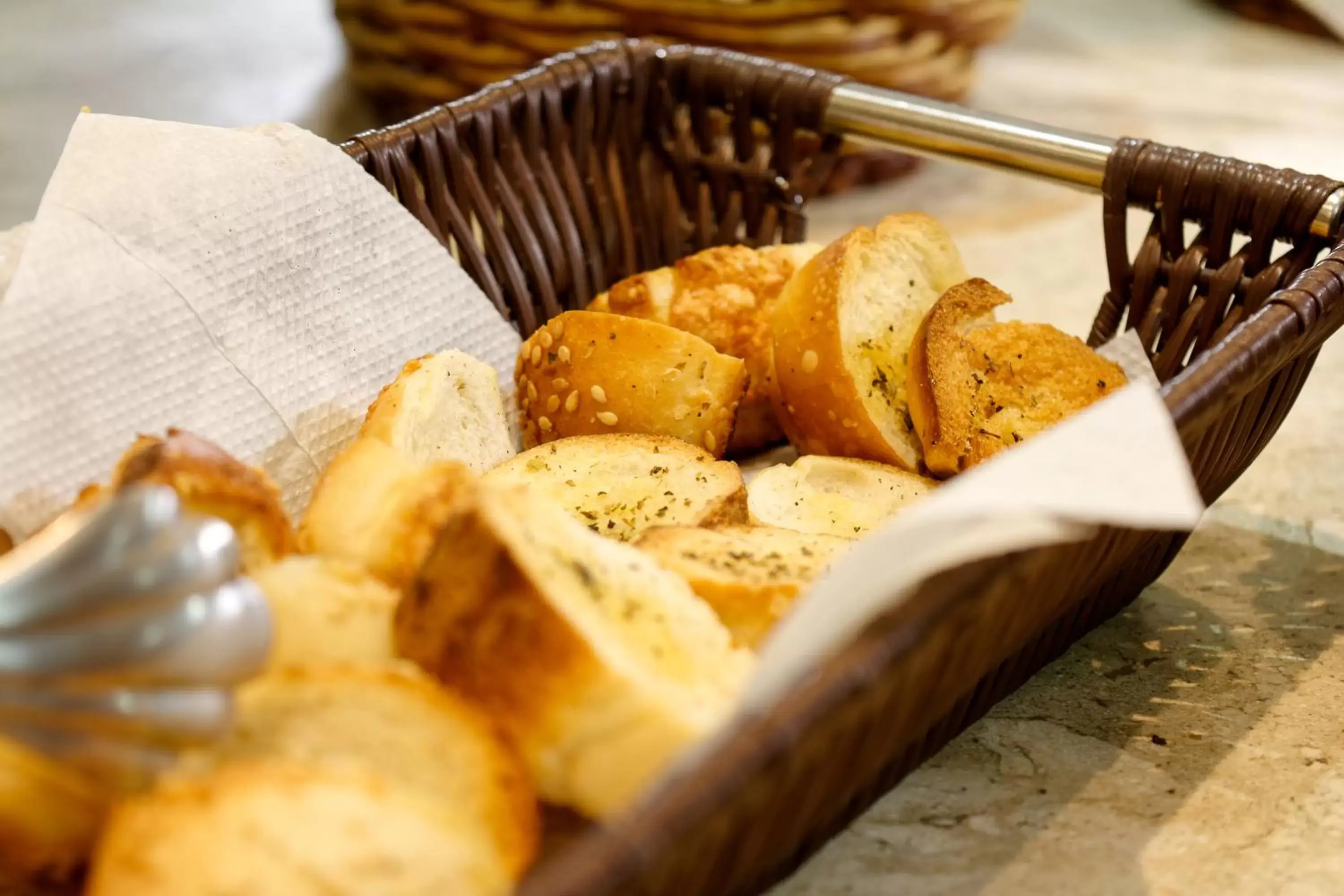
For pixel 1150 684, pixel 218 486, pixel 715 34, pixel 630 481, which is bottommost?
pixel 1150 684

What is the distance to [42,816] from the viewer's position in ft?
1.86

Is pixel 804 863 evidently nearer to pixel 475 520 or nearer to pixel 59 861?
pixel 475 520

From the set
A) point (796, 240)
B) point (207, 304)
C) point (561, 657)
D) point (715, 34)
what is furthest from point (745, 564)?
point (715, 34)

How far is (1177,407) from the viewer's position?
649 mm

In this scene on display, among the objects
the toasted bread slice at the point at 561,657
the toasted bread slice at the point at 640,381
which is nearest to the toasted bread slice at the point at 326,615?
the toasted bread slice at the point at 561,657

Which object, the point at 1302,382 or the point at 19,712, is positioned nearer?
the point at 19,712

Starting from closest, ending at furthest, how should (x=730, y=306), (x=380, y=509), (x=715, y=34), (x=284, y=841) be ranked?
(x=284, y=841), (x=380, y=509), (x=730, y=306), (x=715, y=34)

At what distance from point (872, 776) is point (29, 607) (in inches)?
16.2

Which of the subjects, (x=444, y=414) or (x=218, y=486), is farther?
(x=444, y=414)

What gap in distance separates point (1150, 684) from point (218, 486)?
614 mm

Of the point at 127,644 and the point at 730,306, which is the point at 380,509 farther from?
the point at 730,306

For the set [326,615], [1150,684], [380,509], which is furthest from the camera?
[1150,684]

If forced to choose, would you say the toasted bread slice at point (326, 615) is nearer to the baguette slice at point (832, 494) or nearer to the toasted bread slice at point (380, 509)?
the toasted bread slice at point (380, 509)

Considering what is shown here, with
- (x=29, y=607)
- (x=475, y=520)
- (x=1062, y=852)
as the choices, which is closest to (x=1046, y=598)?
(x=1062, y=852)
